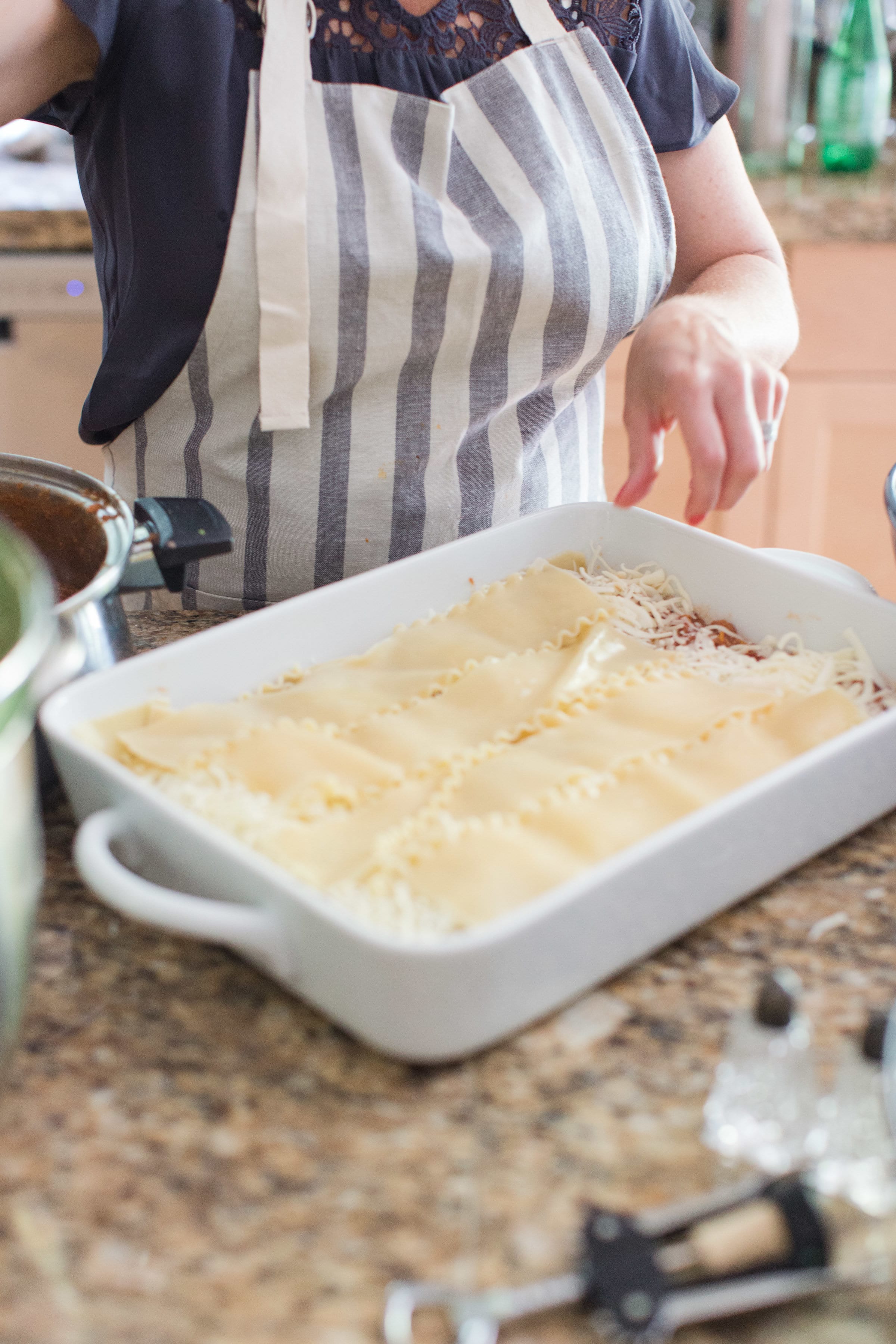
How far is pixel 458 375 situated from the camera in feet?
3.40

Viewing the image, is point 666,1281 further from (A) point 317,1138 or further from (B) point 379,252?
(B) point 379,252

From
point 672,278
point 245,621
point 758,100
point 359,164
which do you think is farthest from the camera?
point 758,100

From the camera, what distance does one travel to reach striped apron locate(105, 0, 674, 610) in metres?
0.95

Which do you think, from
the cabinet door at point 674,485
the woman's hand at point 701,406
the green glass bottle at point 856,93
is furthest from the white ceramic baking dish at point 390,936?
the green glass bottle at point 856,93

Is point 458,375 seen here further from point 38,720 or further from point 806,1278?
point 806,1278

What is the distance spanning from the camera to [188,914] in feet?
1.67

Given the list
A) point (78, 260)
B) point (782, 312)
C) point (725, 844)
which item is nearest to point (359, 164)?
point (782, 312)

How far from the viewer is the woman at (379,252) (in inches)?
36.1

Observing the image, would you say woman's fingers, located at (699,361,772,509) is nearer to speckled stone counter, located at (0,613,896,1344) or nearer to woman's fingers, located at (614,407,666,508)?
woman's fingers, located at (614,407,666,508)

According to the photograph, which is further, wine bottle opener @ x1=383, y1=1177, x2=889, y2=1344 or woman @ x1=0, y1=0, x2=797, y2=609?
woman @ x1=0, y1=0, x2=797, y2=609

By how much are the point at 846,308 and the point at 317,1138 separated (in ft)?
6.03

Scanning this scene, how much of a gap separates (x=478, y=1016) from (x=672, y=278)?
909 millimetres

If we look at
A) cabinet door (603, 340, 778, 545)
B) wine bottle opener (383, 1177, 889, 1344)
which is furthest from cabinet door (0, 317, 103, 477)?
wine bottle opener (383, 1177, 889, 1344)

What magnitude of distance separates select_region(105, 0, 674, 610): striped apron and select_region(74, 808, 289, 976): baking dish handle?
547 millimetres
